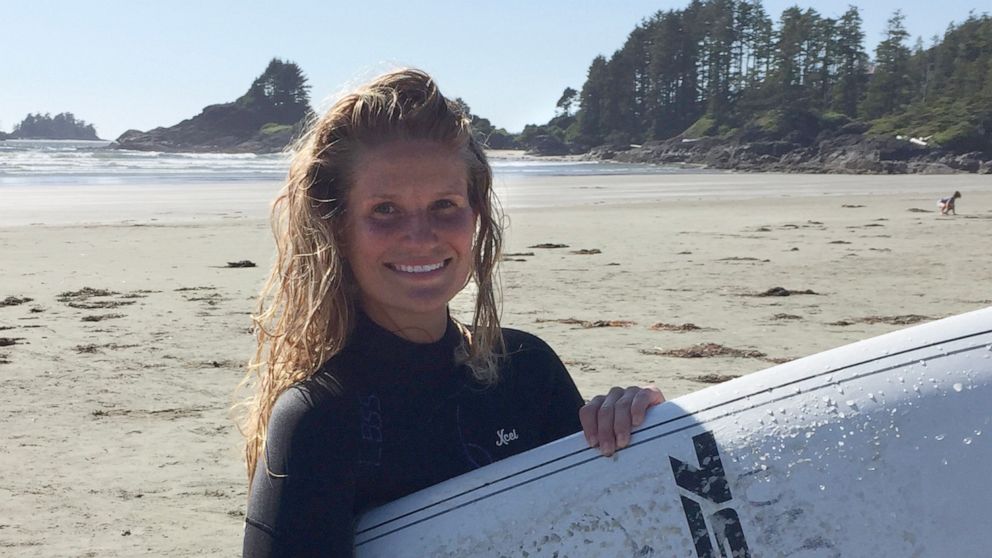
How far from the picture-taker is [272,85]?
103938 millimetres

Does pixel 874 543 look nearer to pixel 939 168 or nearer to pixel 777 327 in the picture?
pixel 777 327

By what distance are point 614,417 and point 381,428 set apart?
367 mm

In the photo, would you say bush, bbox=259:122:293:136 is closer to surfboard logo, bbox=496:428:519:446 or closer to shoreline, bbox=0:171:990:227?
shoreline, bbox=0:171:990:227

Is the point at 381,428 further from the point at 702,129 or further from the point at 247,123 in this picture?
the point at 247,123

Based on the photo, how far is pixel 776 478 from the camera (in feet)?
5.10

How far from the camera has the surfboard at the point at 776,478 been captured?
1.47m

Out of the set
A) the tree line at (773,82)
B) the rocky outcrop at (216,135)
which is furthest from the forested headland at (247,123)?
the tree line at (773,82)

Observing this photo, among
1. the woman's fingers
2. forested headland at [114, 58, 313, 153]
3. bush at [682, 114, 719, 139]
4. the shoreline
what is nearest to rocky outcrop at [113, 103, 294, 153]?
forested headland at [114, 58, 313, 153]

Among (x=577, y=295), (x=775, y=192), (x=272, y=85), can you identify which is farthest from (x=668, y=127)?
(x=577, y=295)

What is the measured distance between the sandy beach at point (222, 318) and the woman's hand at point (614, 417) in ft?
1.51

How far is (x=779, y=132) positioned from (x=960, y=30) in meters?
28.8

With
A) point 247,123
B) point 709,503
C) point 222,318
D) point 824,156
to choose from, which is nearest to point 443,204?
point 709,503

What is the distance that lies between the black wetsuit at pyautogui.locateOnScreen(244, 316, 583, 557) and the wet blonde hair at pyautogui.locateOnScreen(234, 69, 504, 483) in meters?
0.05

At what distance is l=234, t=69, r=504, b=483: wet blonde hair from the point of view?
1705mm
